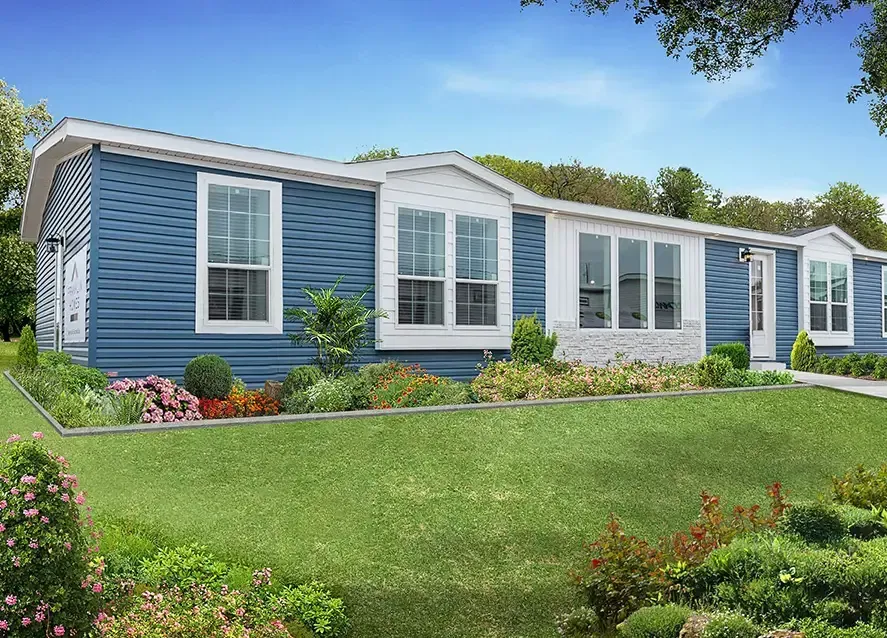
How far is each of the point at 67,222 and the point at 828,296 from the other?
54.9 ft

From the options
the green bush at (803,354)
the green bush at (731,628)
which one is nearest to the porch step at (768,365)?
the green bush at (803,354)

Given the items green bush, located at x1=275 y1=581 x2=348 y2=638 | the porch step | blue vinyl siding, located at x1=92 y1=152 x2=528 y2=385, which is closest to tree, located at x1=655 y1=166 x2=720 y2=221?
the porch step

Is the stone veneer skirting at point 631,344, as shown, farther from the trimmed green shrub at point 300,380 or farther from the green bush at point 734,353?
the trimmed green shrub at point 300,380

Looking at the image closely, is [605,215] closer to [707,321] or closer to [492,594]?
[707,321]

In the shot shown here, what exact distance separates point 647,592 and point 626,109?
18.5 meters

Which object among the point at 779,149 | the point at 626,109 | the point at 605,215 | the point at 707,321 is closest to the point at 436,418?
the point at 605,215

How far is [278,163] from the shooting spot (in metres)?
10.1

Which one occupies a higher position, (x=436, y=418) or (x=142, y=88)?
(x=142, y=88)

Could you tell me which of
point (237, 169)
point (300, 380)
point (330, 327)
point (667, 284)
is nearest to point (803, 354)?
point (667, 284)

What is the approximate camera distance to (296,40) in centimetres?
1523

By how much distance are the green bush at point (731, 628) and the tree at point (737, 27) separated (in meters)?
7.31

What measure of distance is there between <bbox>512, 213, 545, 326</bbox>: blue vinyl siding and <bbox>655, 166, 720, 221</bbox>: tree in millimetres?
26055

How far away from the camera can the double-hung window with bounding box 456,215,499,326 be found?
11.7 metres

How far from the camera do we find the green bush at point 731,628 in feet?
8.89
